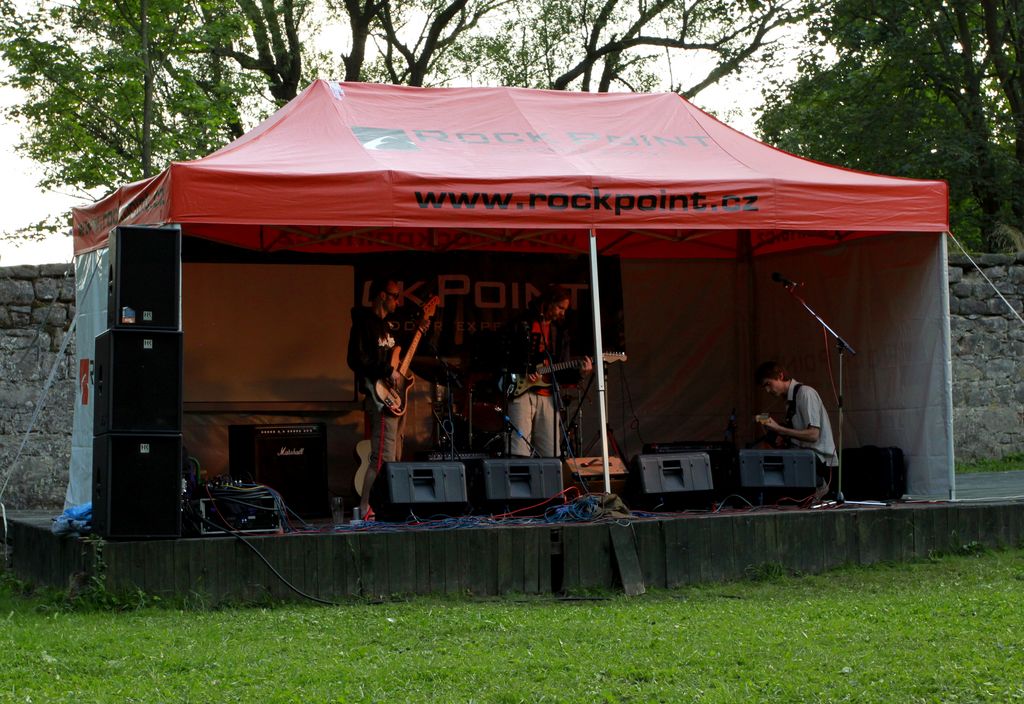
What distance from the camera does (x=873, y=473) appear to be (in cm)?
909

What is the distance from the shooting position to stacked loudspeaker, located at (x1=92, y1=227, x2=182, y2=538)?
21.9 ft

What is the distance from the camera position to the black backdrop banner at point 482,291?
35.7 ft

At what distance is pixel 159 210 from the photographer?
7.40 meters

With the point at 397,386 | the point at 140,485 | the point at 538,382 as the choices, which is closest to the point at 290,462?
the point at 397,386

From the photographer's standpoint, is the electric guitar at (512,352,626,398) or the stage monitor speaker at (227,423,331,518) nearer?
the electric guitar at (512,352,626,398)

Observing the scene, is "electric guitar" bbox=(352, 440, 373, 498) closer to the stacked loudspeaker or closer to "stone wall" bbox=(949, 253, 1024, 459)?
the stacked loudspeaker

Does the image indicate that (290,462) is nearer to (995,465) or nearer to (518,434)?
(518,434)

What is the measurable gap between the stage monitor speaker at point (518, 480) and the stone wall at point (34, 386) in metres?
4.60

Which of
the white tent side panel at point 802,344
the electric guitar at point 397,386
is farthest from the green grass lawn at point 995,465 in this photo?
the electric guitar at point 397,386

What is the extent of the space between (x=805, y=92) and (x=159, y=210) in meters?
13.1

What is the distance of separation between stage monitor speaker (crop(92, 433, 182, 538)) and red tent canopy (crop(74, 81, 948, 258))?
128 centimetres

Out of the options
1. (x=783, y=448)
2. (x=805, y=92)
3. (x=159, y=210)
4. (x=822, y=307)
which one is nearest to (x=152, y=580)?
(x=159, y=210)

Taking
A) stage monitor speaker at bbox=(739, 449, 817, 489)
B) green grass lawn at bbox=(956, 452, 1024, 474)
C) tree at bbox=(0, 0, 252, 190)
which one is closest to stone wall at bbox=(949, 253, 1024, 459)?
green grass lawn at bbox=(956, 452, 1024, 474)

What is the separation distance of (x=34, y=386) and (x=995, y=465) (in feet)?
29.4
